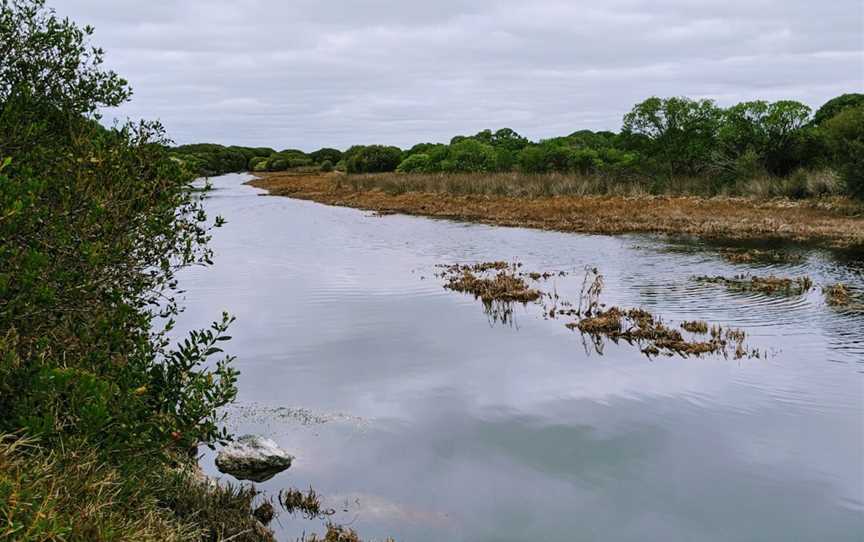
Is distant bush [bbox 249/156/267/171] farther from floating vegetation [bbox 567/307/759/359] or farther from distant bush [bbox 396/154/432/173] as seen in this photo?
floating vegetation [bbox 567/307/759/359]

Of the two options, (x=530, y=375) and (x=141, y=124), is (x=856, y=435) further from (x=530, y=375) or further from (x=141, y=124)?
(x=141, y=124)

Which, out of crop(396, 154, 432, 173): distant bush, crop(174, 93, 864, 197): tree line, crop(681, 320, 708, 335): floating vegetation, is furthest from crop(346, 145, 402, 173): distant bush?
crop(681, 320, 708, 335): floating vegetation

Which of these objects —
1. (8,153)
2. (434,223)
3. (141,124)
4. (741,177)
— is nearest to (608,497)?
(141,124)

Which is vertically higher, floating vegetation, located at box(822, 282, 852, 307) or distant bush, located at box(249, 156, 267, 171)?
distant bush, located at box(249, 156, 267, 171)

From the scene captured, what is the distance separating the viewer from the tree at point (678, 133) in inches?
1935

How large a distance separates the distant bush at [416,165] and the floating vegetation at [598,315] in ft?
195

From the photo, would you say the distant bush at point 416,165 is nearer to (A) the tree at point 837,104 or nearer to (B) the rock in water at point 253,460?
(A) the tree at point 837,104

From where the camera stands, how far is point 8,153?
6215mm

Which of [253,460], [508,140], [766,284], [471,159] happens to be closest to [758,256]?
[766,284]

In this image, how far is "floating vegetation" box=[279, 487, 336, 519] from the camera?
293 inches

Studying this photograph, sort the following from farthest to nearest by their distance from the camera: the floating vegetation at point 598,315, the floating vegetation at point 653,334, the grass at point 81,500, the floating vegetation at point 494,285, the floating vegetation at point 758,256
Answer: the floating vegetation at point 758,256
the floating vegetation at point 494,285
the floating vegetation at point 598,315
the floating vegetation at point 653,334
the grass at point 81,500

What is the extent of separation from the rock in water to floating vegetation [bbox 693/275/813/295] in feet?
46.5

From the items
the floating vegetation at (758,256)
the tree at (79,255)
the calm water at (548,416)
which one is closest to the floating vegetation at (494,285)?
the calm water at (548,416)

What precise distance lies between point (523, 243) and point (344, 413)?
65.7ft
